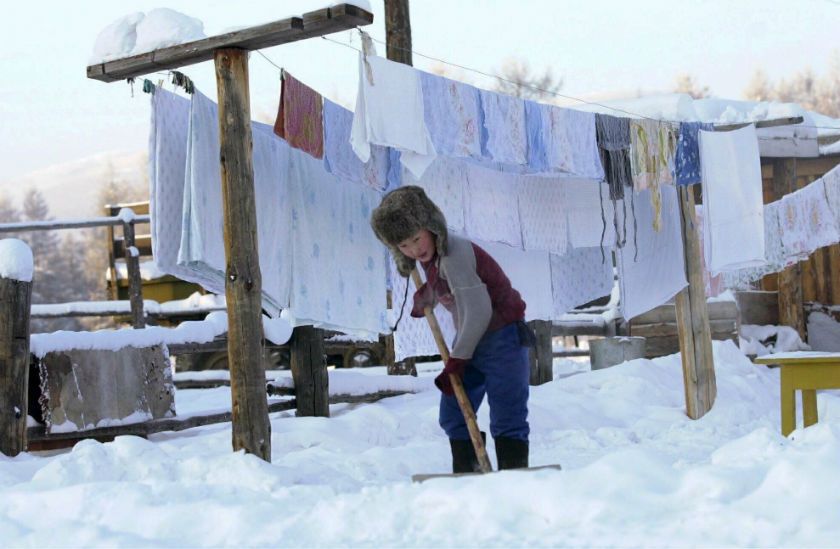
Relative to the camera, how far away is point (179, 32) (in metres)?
6.04

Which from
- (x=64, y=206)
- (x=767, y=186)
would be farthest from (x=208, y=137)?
(x=64, y=206)

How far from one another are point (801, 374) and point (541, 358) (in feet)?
15.1

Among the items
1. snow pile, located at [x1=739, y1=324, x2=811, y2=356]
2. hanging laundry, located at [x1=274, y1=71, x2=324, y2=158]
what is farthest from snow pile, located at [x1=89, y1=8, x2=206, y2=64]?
snow pile, located at [x1=739, y1=324, x2=811, y2=356]

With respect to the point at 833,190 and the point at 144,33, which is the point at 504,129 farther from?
the point at 833,190

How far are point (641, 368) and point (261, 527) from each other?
744 centimetres

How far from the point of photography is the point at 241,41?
19.2ft

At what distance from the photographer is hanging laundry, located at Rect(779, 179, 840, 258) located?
12664mm

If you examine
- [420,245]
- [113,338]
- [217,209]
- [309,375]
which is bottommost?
[309,375]

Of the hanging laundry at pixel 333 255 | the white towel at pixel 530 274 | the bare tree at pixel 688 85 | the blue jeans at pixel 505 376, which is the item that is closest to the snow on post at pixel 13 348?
the hanging laundry at pixel 333 255

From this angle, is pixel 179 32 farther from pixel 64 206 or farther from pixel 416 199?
pixel 64 206

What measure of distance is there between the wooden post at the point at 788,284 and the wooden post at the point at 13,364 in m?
10.8

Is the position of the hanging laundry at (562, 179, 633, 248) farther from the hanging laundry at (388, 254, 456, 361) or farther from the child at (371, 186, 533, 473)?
the child at (371, 186, 533, 473)

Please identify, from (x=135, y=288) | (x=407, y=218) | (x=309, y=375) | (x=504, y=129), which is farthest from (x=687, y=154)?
(x=135, y=288)

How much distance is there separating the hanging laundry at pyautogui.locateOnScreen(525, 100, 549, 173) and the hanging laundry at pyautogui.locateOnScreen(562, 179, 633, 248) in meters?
1.22
